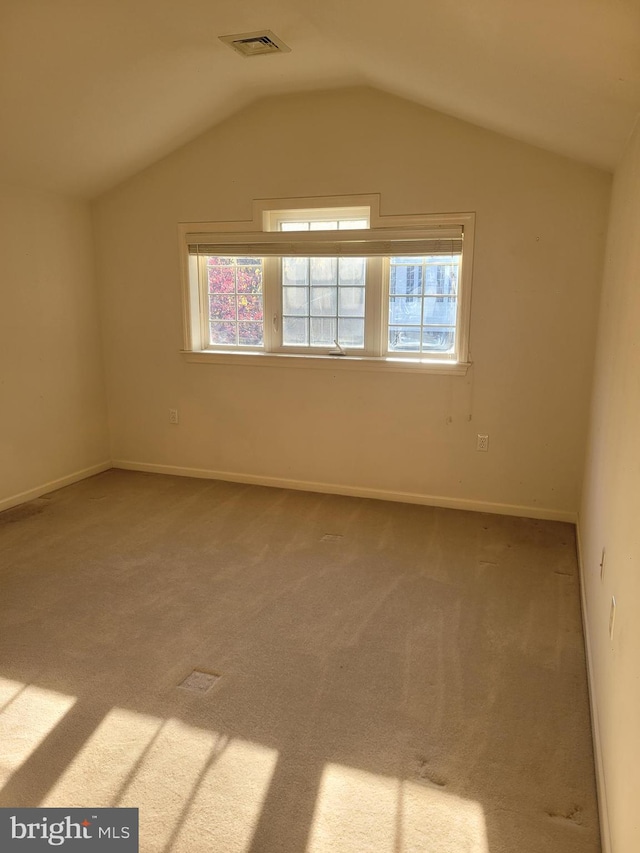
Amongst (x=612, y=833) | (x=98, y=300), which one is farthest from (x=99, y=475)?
(x=612, y=833)

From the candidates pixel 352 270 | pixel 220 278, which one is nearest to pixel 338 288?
pixel 352 270

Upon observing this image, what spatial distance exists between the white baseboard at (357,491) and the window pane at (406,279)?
141cm

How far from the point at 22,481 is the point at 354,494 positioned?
2.38 meters

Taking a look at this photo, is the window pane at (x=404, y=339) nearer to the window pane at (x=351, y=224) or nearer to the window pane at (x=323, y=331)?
the window pane at (x=323, y=331)

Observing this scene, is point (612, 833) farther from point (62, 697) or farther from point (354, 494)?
point (354, 494)

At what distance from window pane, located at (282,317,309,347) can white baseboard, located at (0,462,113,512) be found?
1917mm

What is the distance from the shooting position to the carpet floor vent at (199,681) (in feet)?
7.01

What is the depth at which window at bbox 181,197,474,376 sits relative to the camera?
377 centimetres

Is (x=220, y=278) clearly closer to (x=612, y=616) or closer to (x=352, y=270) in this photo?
(x=352, y=270)

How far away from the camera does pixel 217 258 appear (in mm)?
4383

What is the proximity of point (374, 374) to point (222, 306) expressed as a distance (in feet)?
4.43

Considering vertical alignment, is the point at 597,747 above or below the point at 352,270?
below

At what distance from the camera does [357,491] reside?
4207 millimetres

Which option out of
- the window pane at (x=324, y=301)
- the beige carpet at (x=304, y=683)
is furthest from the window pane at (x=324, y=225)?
the beige carpet at (x=304, y=683)
